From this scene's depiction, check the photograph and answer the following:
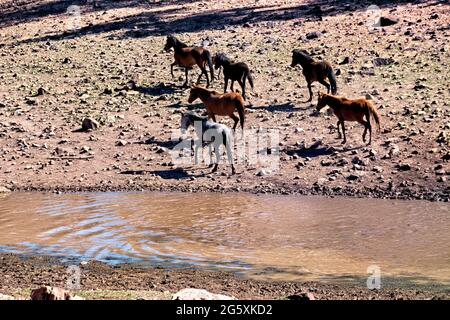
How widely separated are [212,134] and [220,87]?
18.1 feet

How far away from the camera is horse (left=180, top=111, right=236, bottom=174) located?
17531mm

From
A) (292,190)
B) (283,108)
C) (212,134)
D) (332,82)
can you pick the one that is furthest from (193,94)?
(292,190)

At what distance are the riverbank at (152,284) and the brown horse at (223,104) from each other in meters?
7.74

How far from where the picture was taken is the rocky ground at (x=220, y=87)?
17234mm

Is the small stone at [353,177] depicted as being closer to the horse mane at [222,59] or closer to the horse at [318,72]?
the horse at [318,72]

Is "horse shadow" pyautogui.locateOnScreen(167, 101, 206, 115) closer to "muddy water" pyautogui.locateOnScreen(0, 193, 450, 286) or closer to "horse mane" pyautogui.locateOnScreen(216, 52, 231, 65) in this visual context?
"horse mane" pyautogui.locateOnScreen(216, 52, 231, 65)

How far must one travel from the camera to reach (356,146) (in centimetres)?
1800

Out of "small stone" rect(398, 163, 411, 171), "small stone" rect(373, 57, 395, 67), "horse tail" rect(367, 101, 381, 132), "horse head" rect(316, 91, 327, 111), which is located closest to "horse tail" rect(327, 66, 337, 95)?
"horse head" rect(316, 91, 327, 111)

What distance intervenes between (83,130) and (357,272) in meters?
11.0

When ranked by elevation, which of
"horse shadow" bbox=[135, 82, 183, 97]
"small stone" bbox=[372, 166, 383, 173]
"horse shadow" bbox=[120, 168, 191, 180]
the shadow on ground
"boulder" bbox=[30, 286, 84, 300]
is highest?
the shadow on ground

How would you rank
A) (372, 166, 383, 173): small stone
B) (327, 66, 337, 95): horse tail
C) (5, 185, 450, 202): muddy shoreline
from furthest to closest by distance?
1. (327, 66, 337, 95): horse tail
2. (372, 166, 383, 173): small stone
3. (5, 185, 450, 202): muddy shoreline

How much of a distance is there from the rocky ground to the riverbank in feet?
17.6

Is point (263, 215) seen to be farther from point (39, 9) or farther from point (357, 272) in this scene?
point (39, 9)

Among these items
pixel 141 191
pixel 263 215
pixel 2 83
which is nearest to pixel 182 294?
pixel 263 215
